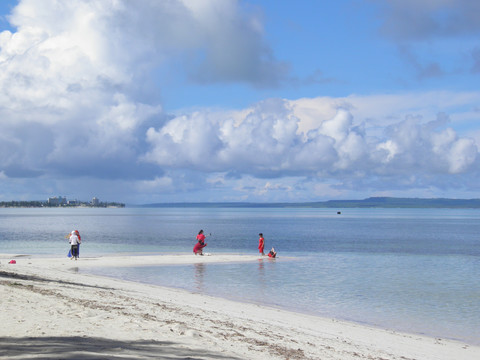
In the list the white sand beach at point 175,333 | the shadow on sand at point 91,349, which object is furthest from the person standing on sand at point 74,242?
the shadow on sand at point 91,349

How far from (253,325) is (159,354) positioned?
20.4 ft

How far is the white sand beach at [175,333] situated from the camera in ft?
34.4

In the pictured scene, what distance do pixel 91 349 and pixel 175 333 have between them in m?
2.93

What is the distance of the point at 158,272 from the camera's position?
34656 mm

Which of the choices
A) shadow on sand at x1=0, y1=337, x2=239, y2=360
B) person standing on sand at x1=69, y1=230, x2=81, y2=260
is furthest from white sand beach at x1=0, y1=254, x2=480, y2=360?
person standing on sand at x1=69, y1=230, x2=81, y2=260

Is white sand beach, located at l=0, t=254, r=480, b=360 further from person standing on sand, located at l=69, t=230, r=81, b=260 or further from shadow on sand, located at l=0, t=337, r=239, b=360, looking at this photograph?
person standing on sand, located at l=69, t=230, r=81, b=260

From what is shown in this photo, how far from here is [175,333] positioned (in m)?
12.6

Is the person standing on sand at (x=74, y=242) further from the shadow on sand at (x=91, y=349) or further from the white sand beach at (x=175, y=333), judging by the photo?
the shadow on sand at (x=91, y=349)

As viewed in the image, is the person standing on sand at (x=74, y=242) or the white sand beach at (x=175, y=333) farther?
the person standing on sand at (x=74, y=242)

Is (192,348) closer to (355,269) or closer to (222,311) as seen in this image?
(222,311)

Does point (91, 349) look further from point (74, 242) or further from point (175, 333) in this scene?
point (74, 242)

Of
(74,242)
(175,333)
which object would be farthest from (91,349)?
(74,242)

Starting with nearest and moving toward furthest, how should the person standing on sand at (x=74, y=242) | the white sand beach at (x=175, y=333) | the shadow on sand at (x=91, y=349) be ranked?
1. the shadow on sand at (x=91, y=349)
2. the white sand beach at (x=175, y=333)
3. the person standing on sand at (x=74, y=242)

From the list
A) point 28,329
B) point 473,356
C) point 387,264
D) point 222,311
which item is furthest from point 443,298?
point 28,329
